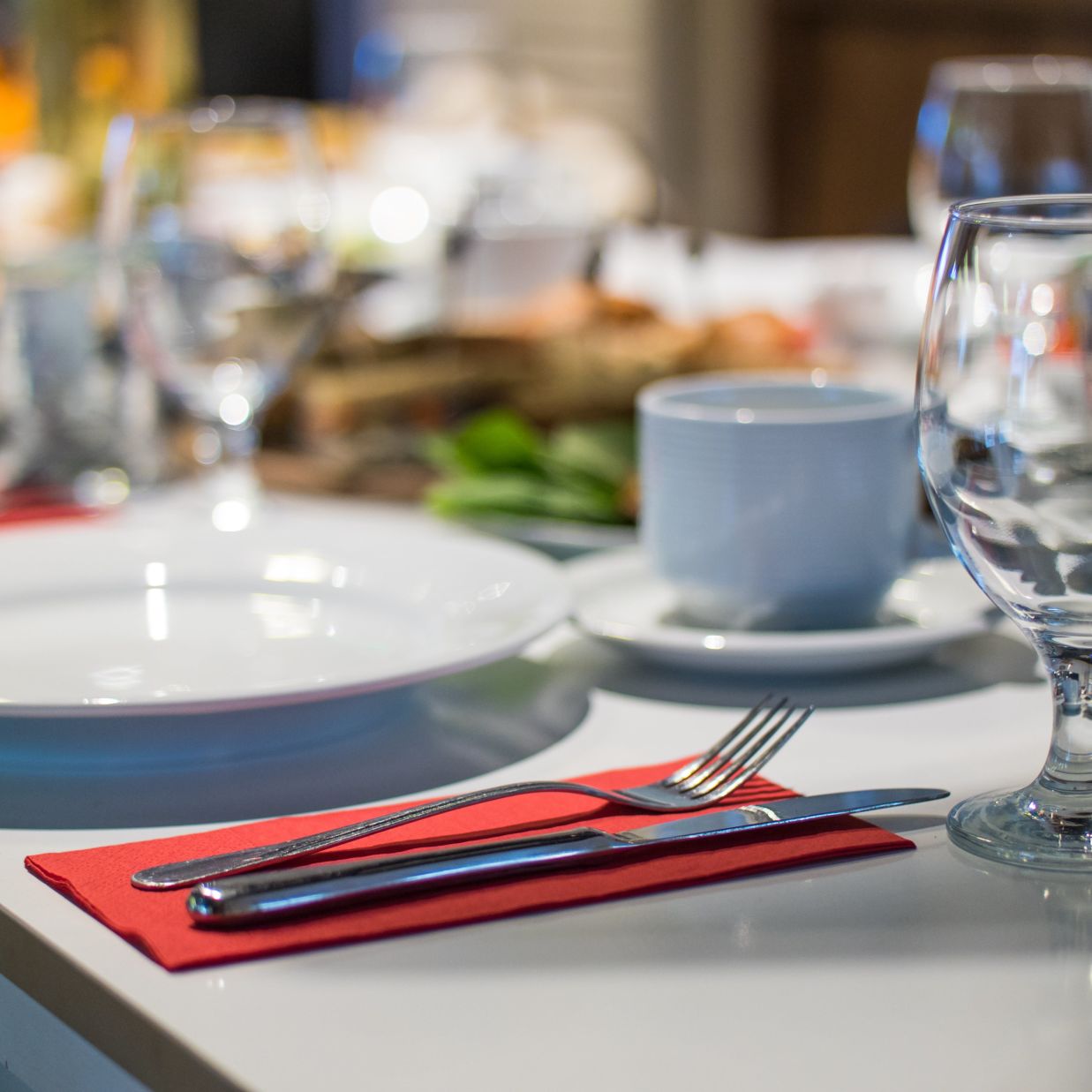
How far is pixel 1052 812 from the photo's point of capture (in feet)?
1.55

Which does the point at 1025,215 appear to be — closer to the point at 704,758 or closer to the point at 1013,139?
the point at 704,758

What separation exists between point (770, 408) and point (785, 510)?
0.37 ft

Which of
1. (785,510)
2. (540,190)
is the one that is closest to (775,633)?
(785,510)

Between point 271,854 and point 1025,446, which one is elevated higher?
point 1025,446

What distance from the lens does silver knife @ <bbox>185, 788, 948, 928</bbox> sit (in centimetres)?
42

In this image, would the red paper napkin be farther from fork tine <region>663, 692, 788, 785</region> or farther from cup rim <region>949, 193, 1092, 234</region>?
cup rim <region>949, 193, 1092, 234</region>

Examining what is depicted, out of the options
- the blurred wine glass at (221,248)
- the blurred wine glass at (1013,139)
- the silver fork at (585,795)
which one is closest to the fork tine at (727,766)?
the silver fork at (585,795)

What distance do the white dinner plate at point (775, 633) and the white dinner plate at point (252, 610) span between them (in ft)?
0.13

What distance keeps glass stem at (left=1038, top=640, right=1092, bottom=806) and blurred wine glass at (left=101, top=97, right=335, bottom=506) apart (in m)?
0.61

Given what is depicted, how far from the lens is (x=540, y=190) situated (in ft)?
6.52

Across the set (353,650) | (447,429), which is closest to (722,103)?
(447,429)

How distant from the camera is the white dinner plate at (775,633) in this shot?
2.12ft

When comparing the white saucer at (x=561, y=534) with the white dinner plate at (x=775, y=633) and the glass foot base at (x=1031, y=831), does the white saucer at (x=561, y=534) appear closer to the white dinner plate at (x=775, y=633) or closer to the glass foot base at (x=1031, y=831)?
the white dinner plate at (x=775, y=633)

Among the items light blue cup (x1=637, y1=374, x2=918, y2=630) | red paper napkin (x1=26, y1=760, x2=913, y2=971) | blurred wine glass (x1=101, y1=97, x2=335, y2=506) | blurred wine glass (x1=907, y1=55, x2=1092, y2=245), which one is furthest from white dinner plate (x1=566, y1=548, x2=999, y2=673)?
blurred wine glass (x1=907, y1=55, x2=1092, y2=245)
